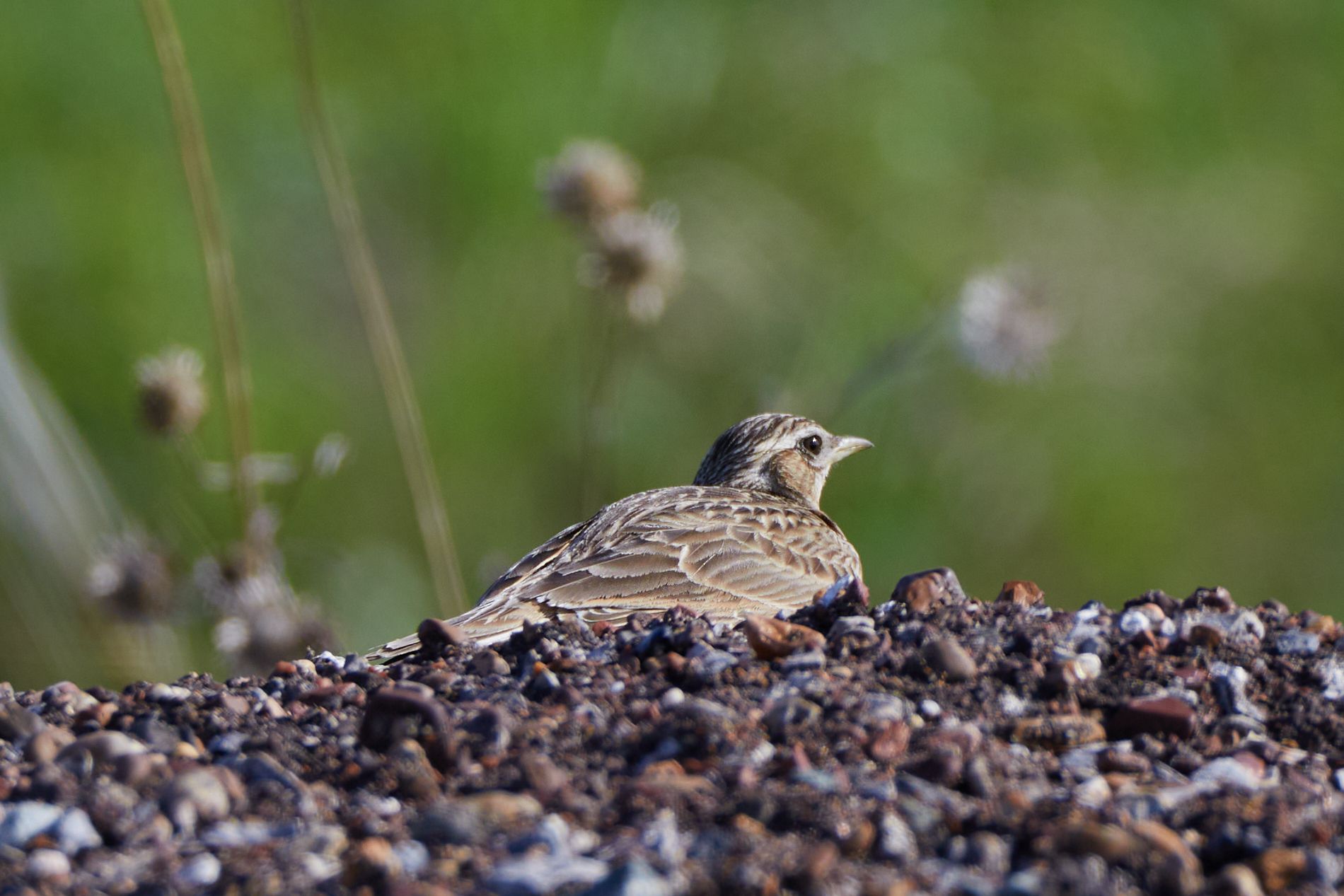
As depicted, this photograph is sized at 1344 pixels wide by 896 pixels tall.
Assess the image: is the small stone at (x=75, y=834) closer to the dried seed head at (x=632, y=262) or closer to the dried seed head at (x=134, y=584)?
the dried seed head at (x=134, y=584)

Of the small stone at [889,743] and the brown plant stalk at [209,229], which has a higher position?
the brown plant stalk at [209,229]

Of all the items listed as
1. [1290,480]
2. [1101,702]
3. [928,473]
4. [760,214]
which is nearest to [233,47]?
[760,214]

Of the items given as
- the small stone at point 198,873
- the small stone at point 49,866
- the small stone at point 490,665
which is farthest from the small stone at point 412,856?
the small stone at point 490,665

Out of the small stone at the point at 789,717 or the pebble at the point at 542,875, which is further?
the small stone at the point at 789,717

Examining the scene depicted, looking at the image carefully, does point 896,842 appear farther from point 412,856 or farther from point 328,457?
point 328,457

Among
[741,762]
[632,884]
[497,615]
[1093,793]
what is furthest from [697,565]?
[632,884]

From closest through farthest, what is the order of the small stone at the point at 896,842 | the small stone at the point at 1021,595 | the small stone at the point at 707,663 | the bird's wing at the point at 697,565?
the small stone at the point at 896,842 < the small stone at the point at 707,663 < the small stone at the point at 1021,595 < the bird's wing at the point at 697,565
